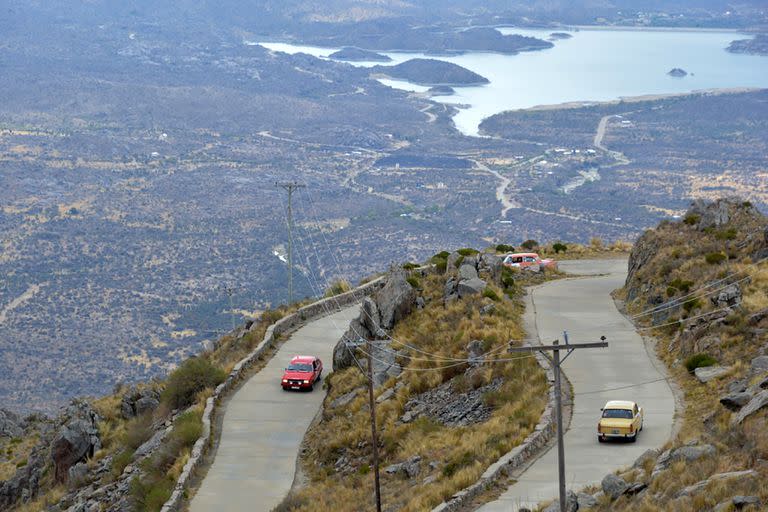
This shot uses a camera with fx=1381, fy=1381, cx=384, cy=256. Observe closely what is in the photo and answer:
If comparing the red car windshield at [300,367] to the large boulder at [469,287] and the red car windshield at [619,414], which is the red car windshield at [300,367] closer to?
the large boulder at [469,287]

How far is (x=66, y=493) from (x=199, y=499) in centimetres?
640

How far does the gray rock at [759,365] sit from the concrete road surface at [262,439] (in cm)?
958

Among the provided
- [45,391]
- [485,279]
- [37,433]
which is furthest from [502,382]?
[45,391]

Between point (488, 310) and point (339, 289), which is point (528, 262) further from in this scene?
point (488, 310)

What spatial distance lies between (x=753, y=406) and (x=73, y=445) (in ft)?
63.2

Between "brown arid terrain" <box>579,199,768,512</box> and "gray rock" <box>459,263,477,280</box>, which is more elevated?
"brown arid terrain" <box>579,199,768,512</box>

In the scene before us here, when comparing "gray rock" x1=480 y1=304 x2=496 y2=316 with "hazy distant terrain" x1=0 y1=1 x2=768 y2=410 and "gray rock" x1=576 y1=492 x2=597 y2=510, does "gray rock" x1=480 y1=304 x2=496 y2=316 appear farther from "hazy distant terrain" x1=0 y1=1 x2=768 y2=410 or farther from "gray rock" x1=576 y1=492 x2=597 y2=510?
"hazy distant terrain" x1=0 y1=1 x2=768 y2=410

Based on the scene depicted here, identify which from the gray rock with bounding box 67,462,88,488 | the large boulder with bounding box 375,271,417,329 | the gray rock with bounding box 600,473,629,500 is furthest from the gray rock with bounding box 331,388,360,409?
the gray rock with bounding box 600,473,629,500

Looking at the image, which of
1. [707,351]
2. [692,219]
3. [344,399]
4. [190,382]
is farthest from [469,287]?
[692,219]

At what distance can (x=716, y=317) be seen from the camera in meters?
31.8

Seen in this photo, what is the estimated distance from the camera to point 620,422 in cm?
2591

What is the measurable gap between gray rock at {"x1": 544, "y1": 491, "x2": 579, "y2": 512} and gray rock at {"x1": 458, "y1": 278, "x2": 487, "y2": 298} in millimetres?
16387

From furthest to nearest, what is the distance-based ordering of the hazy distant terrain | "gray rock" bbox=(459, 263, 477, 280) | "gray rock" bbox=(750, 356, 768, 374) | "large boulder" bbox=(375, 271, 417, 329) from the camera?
the hazy distant terrain → "gray rock" bbox=(459, 263, 477, 280) → "large boulder" bbox=(375, 271, 417, 329) → "gray rock" bbox=(750, 356, 768, 374)

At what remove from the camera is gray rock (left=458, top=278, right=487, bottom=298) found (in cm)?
3759
